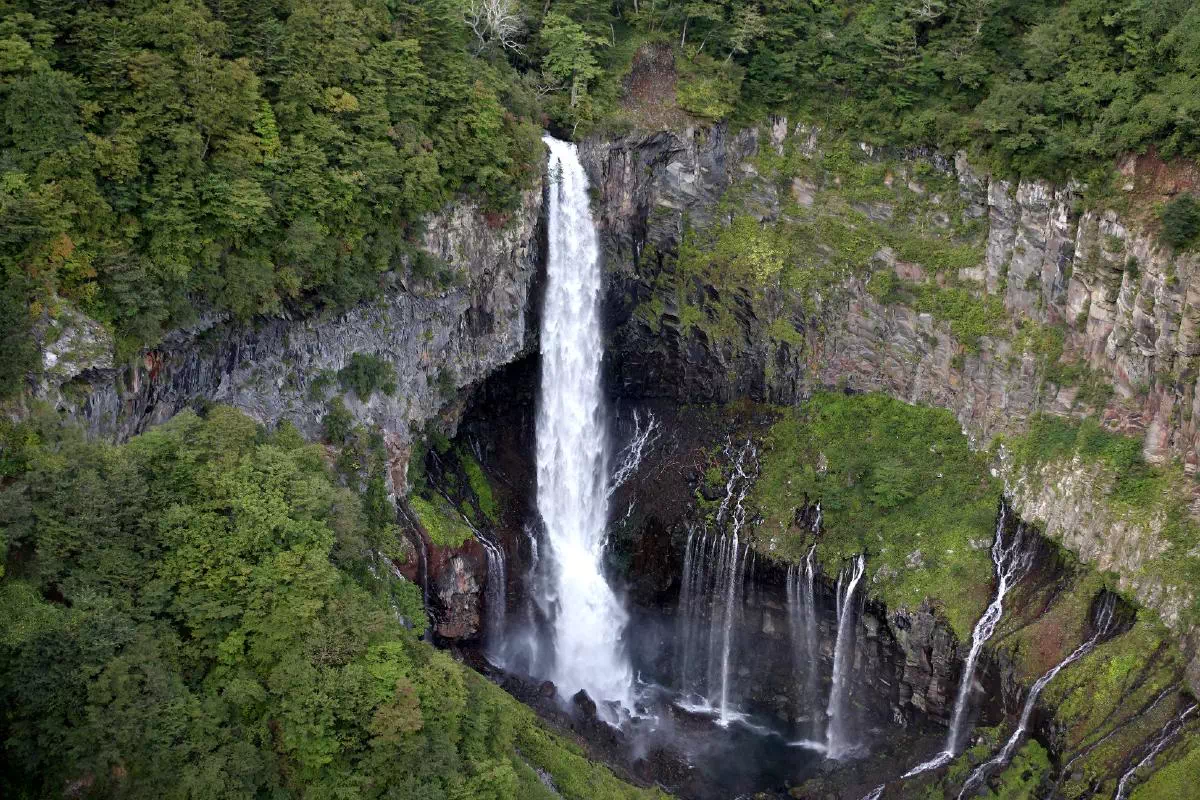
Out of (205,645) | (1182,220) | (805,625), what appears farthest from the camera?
(805,625)

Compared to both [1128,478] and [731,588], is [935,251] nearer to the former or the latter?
[1128,478]

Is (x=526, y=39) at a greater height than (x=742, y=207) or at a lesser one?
greater

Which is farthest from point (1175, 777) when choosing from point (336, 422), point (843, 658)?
point (336, 422)

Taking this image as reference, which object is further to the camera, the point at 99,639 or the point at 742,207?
the point at 742,207

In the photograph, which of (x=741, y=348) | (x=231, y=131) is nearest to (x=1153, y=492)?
(x=741, y=348)

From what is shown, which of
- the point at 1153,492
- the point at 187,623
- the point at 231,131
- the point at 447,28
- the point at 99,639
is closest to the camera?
the point at 99,639

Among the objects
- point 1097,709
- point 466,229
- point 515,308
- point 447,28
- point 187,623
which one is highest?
point 447,28

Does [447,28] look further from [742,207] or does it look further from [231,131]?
[742,207]
